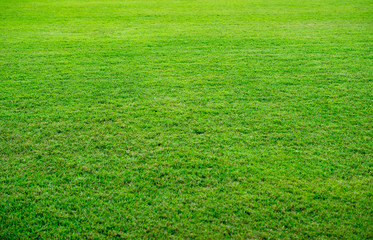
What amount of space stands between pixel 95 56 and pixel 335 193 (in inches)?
220

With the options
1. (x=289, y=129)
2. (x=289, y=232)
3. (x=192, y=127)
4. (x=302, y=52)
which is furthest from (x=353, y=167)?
(x=302, y=52)

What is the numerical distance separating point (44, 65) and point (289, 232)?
570 centimetres

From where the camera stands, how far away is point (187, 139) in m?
3.53

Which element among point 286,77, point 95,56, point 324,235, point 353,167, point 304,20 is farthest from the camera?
point 304,20

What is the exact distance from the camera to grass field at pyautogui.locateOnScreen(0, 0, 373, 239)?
8.21 feet

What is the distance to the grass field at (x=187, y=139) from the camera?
250cm

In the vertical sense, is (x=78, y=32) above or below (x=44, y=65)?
above

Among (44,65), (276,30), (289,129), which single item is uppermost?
(276,30)

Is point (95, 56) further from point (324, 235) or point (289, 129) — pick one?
point (324, 235)

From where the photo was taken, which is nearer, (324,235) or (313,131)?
(324,235)

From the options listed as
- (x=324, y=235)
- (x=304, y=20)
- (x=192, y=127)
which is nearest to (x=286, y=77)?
(x=192, y=127)

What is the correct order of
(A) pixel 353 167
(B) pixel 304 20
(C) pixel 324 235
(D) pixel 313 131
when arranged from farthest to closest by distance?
(B) pixel 304 20 < (D) pixel 313 131 < (A) pixel 353 167 < (C) pixel 324 235

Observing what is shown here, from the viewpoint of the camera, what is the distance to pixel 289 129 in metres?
3.72

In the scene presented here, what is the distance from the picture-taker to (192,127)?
3.76m
